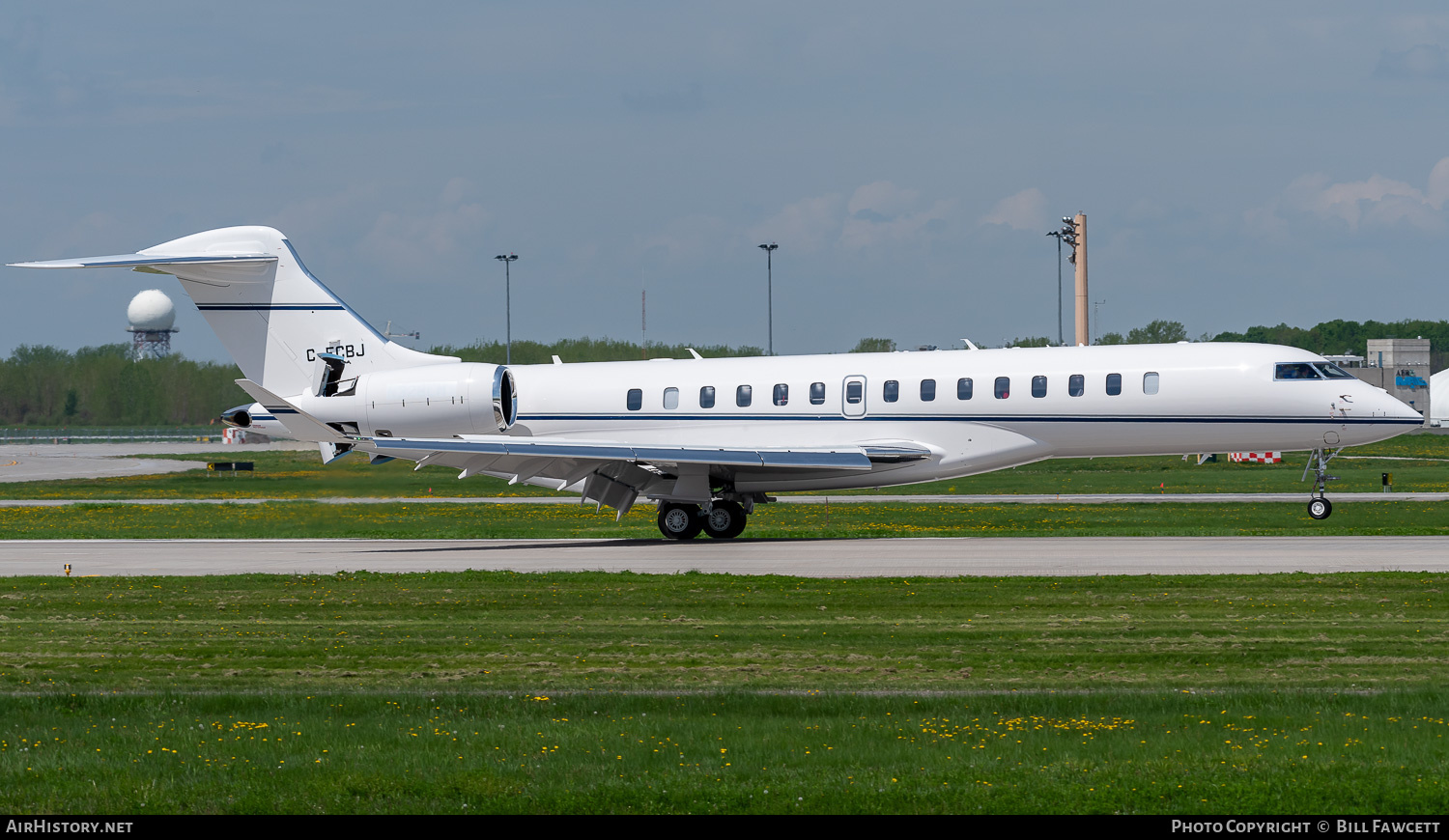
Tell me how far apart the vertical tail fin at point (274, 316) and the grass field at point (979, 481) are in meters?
3.20

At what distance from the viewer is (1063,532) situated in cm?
2903

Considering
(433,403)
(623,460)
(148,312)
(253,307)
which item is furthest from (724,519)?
(148,312)

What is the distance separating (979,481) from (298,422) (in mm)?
30641

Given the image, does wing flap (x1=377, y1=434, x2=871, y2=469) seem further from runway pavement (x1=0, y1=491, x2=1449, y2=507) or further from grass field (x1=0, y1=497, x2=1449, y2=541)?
runway pavement (x1=0, y1=491, x2=1449, y2=507)

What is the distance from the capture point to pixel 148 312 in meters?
139

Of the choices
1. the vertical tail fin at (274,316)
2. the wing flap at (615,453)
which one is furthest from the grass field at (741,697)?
the vertical tail fin at (274,316)

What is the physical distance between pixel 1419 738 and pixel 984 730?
9.32ft

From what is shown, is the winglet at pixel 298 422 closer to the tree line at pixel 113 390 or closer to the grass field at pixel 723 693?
the grass field at pixel 723 693

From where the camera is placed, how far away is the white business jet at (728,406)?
2642 centimetres

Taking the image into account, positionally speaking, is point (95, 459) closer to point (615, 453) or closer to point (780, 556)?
point (615, 453)

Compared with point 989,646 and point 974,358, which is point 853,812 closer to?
point 989,646

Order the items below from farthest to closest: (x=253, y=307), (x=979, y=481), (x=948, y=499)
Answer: (x=979, y=481), (x=948, y=499), (x=253, y=307)

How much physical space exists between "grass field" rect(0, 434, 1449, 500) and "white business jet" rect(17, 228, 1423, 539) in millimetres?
Answer: 3872
